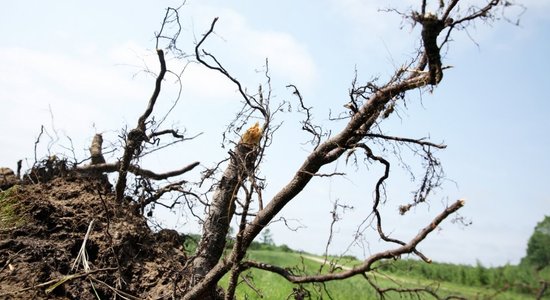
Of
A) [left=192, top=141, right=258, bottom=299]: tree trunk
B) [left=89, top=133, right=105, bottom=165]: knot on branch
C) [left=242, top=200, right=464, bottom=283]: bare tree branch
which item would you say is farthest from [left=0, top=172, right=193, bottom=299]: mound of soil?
[left=242, top=200, right=464, bottom=283]: bare tree branch

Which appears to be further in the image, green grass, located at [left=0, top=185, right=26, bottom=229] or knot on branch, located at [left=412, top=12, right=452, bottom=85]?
green grass, located at [left=0, top=185, right=26, bottom=229]

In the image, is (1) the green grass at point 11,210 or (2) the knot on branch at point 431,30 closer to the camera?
(2) the knot on branch at point 431,30

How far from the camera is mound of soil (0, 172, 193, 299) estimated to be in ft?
17.5

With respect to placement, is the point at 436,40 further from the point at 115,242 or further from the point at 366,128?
the point at 115,242

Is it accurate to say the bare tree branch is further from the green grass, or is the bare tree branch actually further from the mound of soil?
the green grass

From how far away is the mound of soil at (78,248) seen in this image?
17.5 feet

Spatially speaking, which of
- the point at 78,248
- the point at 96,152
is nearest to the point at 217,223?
the point at 78,248

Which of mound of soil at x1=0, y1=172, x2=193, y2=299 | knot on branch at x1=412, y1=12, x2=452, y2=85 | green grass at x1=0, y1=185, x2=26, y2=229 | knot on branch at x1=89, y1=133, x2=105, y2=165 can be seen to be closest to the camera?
knot on branch at x1=412, y1=12, x2=452, y2=85

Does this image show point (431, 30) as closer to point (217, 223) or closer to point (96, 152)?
point (217, 223)

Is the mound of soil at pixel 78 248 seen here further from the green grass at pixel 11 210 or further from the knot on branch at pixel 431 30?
the knot on branch at pixel 431 30

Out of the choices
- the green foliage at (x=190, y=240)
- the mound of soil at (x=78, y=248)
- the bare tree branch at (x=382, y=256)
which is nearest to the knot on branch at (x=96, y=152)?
the mound of soil at (x=78, y=248)

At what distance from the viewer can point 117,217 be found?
621 centimetres

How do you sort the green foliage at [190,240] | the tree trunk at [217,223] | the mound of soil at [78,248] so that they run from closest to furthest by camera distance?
the mound of soil at [78,248] < the tree trunk at [217,223] < the green foliage at [190,240]

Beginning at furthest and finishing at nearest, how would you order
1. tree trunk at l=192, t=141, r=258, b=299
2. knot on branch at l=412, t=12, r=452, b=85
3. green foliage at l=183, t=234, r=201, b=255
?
1. green foliage at l=183, t=234, r=201, b=255
2. tree trunk at l=192, t=141, r=258, b=299
3. knot on branch at l=412, t=12, r=452, b=85
